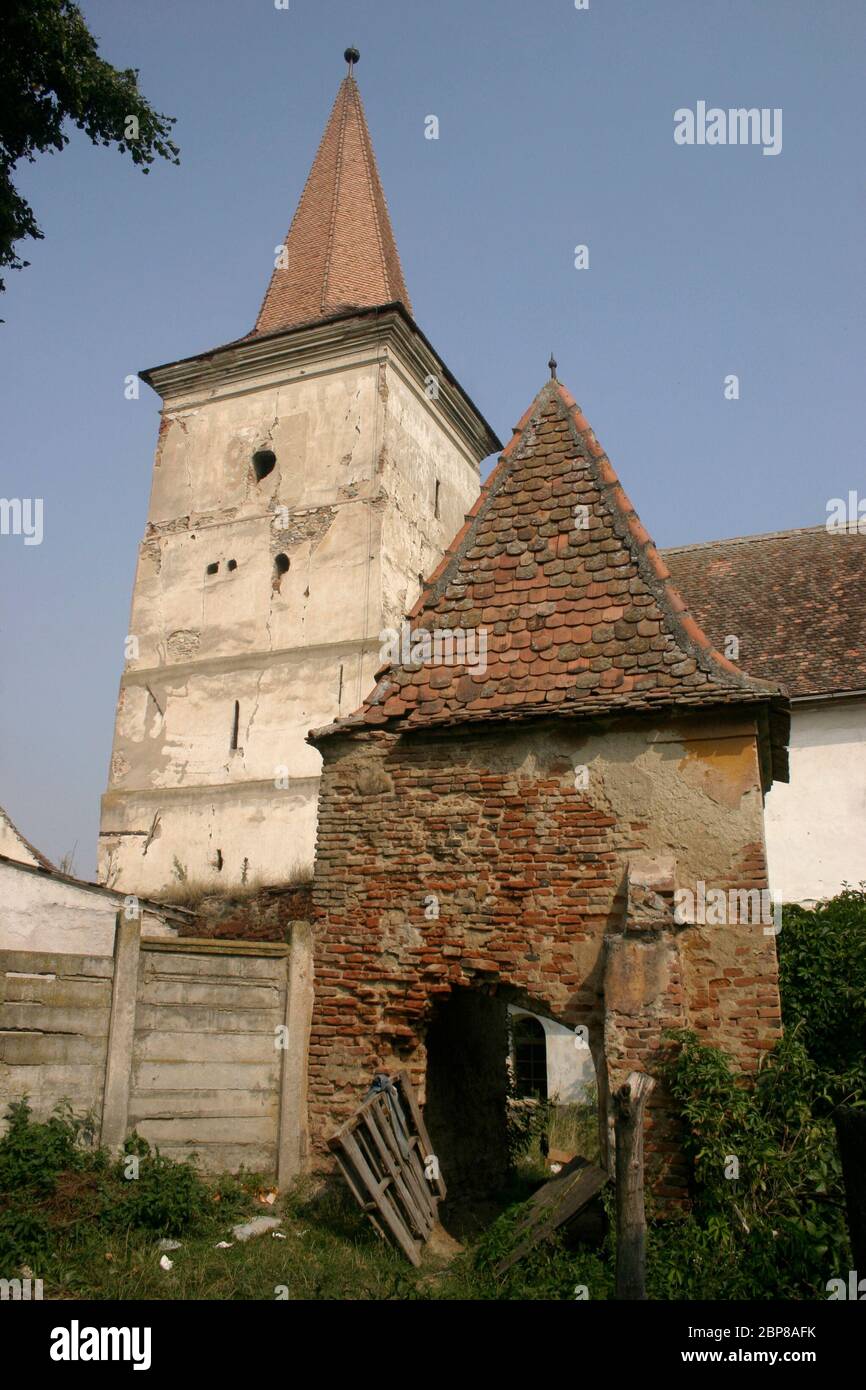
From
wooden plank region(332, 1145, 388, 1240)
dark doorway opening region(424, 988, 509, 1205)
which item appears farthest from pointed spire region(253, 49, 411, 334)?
wooden plank region(332, 1145, 388, 1240)

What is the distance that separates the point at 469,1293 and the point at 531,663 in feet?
15.5

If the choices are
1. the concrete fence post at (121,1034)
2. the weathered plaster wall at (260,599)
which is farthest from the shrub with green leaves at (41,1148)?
the weathered plaster wall at (260,599)

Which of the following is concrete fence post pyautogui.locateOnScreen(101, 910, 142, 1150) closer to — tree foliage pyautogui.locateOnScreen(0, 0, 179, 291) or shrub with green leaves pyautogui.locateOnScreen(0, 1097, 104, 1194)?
shrub with green leaves pyautogui.locateOnScreen(0, 1097, 104, 1194)

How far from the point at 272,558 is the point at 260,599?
908mm

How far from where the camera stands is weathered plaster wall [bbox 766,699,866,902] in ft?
49.6

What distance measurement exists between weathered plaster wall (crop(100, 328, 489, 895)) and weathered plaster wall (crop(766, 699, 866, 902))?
25.8 ft

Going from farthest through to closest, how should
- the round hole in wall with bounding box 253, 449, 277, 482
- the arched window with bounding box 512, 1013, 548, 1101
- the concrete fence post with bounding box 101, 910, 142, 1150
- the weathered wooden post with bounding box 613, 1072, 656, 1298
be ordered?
the round hole in wall with bounding box 253, 449, 277, 482, the arched window with bounding box 512, 1013, 548, 1101, the concrete fence post with bounding box 101, 910, 142, 1150, the weathered wooden post with bounding box 613, 1072, 656, 1298

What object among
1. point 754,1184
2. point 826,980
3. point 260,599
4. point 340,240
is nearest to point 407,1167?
point 754,1184

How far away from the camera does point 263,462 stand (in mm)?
22422

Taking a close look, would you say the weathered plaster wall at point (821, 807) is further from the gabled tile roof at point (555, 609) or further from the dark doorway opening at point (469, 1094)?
the gabled tile roof at point (555, 609)

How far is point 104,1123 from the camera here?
7.54 m

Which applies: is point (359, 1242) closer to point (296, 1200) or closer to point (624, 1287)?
point (296, 1200)

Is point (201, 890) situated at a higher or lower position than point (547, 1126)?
higher
